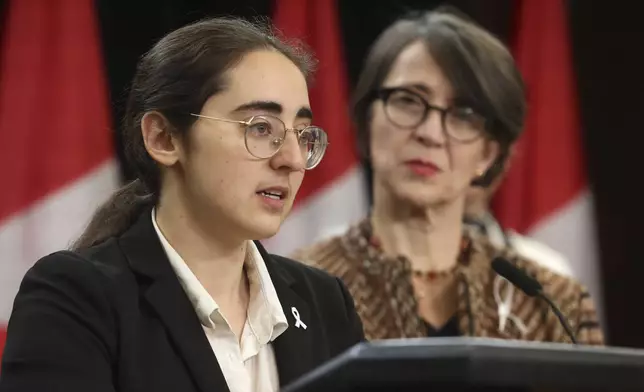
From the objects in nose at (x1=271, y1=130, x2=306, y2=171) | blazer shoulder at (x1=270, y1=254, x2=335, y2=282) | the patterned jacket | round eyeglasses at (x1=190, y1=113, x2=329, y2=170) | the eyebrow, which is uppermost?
the eyebrow

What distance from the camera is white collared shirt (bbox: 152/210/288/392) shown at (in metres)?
1.54

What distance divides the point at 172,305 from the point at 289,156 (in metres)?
0.29

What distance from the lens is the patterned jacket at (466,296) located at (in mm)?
2430

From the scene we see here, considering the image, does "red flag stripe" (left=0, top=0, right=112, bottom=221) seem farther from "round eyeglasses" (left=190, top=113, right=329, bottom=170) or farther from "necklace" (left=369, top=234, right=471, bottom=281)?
"round eyeglasses" (left=190, top=113, right=329, bottom=170)

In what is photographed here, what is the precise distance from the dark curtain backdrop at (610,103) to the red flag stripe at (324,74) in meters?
0.07

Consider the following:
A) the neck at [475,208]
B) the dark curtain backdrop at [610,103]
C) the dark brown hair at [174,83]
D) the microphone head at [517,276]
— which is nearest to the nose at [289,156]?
the dark brown hair at [174,83]

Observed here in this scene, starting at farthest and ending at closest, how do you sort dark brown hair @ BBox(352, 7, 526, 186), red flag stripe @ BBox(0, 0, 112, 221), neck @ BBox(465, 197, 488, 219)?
red flag stripe @ BBox(0, 0, 112, 221)
neck @ BBox(465, 197, 488, 219)
dark brown hair @ BBox(352, 7, 526, 186)

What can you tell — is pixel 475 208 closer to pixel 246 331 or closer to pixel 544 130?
pixel 544 130

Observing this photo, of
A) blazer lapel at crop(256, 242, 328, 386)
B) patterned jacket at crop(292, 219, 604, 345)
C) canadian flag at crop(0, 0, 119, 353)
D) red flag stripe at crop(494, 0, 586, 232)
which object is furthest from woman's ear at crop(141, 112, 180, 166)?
red flag stripe at crop(494, 0, 586, 232)

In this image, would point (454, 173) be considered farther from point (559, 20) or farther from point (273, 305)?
point (559, 20)

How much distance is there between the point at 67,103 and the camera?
323cm

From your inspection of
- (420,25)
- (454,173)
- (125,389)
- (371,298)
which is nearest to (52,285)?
(125,389)

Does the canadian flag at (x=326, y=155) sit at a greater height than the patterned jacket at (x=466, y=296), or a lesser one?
greater

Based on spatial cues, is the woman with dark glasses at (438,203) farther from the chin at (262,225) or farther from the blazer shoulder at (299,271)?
the chin at (262,225)
